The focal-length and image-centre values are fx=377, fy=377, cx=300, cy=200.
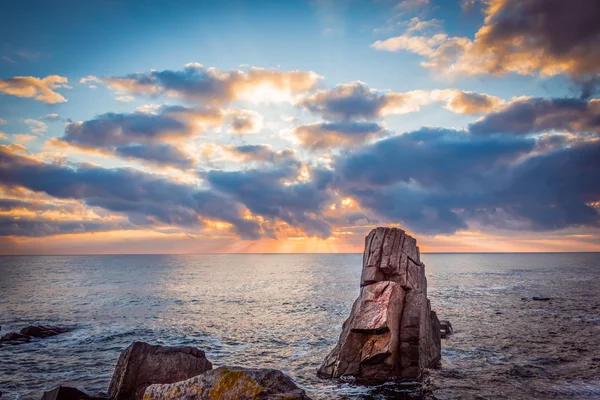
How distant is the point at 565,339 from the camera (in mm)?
35375

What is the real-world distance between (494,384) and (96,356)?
3033 centimetres

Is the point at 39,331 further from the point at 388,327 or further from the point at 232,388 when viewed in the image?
the point at 232,388

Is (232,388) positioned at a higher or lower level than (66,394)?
higher

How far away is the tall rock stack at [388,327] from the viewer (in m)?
24.4

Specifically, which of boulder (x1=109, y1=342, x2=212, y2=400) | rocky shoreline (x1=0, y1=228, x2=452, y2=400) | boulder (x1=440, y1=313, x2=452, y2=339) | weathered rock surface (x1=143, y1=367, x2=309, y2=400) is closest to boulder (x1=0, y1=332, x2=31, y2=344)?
rocky shoreline (x1=0, y1=228, x2=452, y2=400)

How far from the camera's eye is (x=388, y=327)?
2462 cm

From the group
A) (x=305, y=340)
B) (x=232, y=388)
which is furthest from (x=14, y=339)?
(x=232, y=388)

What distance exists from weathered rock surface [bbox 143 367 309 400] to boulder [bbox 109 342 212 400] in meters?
9.44

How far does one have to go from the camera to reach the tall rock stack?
79.9 feet

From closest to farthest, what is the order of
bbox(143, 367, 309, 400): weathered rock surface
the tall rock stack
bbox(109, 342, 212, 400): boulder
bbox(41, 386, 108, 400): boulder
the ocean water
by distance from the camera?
bbox(143, 367, 309, 400): weathered rock surface → bbox(41, 386, 108, 400): boulder → bbox(109, 342, 212, 400): boulder → the ocean water → the tall rock stack

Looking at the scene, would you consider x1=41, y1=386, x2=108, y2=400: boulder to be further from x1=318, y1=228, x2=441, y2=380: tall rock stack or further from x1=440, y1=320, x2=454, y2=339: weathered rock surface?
x1=440, y1=320, x2=454, y2=339: weathered rock surface

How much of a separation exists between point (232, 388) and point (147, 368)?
1164cm

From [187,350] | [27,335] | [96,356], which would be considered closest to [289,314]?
[96,356]

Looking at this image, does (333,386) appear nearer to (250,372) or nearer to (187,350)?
(187,350)
